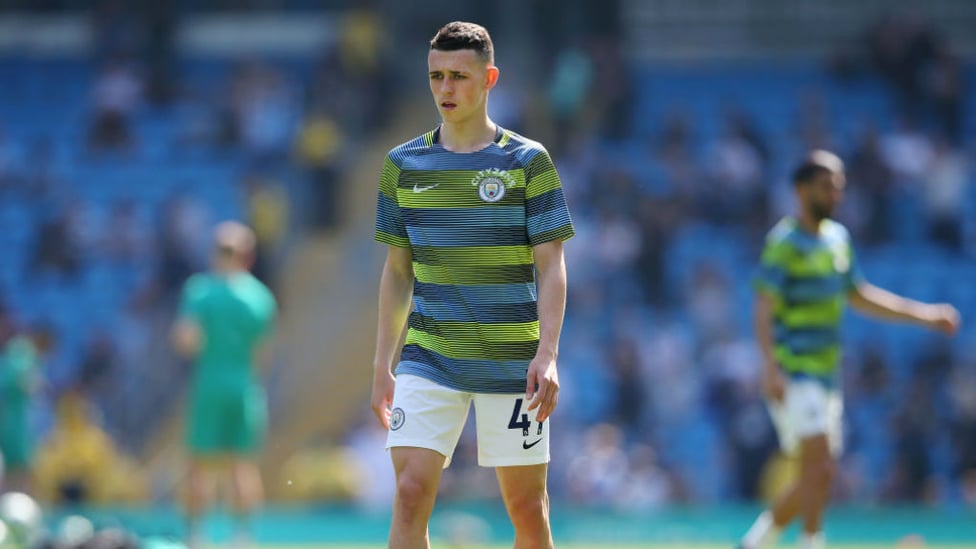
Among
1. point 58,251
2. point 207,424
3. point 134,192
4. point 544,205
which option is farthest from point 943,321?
point 134,192

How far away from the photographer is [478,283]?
21.4 feet

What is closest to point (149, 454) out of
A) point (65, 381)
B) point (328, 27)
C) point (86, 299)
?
point (65, 381)

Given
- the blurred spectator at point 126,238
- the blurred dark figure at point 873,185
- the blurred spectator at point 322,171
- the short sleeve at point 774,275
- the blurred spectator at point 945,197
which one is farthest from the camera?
the blurred spectator at point 322,171

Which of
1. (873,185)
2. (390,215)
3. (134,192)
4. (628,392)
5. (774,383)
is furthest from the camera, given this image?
(134,192)

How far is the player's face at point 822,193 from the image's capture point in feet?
31.9

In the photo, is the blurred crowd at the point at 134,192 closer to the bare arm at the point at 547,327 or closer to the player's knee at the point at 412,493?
the player's knee at the point at 412,493

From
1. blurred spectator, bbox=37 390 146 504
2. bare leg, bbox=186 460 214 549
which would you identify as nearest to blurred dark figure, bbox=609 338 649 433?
blurred spectator, bbox=37 390 146 504

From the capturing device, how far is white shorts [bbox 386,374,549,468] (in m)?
6.46

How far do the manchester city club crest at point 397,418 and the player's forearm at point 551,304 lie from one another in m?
0.63

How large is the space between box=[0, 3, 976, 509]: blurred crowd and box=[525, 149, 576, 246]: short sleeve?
10657 millimetres

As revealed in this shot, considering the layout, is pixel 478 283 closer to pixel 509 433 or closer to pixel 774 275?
pixel 509 433


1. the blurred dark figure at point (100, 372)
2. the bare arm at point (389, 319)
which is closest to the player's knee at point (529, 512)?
the bare arm at point (389, 319)

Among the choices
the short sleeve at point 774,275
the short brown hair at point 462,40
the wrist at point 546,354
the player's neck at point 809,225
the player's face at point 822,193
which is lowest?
the short sleeve at point 774,275

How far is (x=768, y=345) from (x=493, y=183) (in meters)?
3.75
